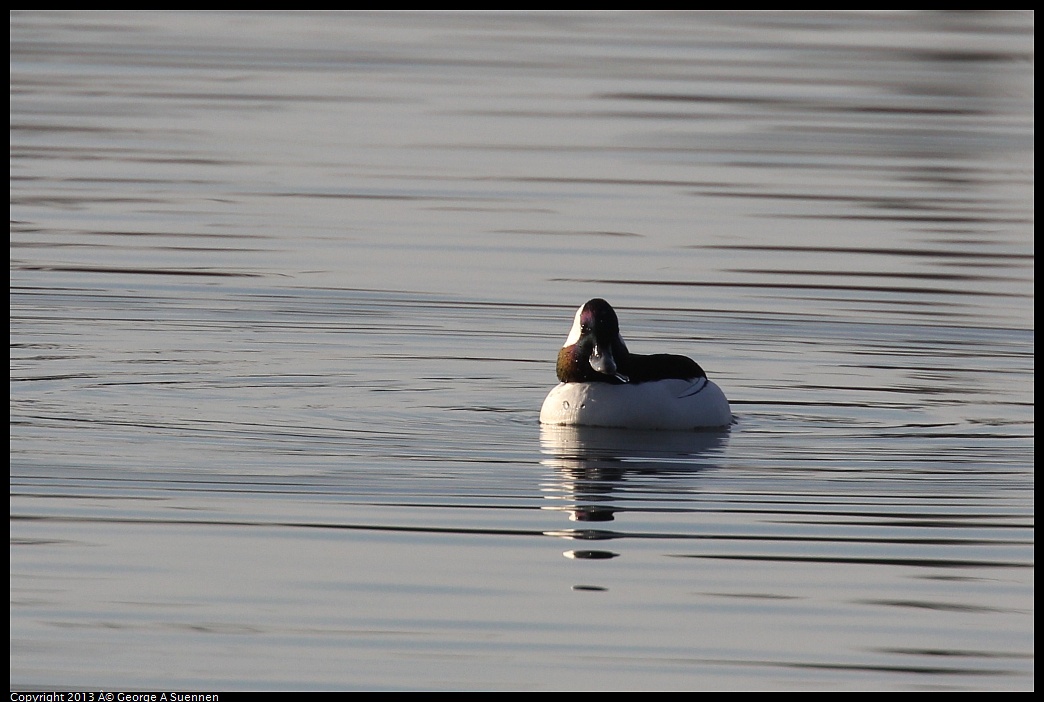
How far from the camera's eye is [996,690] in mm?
8031

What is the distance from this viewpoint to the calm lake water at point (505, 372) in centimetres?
859

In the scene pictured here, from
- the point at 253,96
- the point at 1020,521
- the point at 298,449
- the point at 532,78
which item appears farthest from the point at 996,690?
the point at 532,78

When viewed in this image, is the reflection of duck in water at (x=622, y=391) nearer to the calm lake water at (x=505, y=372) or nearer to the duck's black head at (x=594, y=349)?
the duck's black head at (x=594, y=349)

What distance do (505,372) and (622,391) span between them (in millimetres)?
1792

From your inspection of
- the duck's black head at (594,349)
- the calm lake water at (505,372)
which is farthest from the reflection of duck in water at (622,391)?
the calm lake water at (505,372)

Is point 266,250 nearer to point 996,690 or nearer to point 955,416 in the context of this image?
point 955,416

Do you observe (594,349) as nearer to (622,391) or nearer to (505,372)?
(622,391)

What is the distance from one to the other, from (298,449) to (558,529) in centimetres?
204

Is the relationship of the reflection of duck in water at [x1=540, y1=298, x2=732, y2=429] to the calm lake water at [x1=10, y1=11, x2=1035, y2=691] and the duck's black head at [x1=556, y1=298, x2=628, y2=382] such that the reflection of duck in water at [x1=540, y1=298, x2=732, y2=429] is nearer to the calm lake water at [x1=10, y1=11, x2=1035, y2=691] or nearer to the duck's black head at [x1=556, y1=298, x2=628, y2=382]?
the duck's black head at [x1=556, y1=298, x2=628, y2=382]

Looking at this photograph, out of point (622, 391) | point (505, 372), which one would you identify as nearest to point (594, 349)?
point (622, 391)

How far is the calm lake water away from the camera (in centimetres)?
859

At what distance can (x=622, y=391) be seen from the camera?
12.6 meters

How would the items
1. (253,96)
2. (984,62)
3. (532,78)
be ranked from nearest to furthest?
(253,96) < (532,78) < (984,62)
